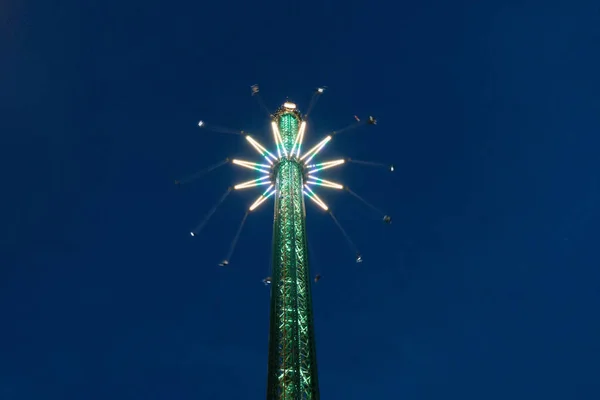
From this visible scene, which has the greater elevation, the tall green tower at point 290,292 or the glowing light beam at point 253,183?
the glowing light beam at point 253,183

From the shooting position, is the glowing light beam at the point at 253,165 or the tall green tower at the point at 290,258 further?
the glowing light beam at the point at 253,165

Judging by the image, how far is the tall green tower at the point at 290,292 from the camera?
42031mm

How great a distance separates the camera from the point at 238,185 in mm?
59500

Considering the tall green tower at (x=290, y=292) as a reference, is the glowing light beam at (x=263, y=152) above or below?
above

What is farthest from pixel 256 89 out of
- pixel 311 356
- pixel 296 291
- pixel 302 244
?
pixel 311 356

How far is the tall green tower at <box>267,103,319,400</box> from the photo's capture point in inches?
1655

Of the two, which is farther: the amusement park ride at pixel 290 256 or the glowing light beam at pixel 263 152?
the glowing light beam at pixel 263 152

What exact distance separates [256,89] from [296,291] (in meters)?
24.3

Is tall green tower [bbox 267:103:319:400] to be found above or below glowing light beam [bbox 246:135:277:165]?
below

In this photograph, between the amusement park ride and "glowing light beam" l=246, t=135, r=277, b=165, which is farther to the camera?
"glowing light beam" l=246, t=135, r=277, b=165

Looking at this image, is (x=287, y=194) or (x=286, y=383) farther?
(x=287, y=194)

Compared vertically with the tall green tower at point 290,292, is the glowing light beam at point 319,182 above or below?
above

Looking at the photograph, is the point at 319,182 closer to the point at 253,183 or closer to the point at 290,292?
the point at 253,183

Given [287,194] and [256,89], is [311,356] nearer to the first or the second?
[287,194]
